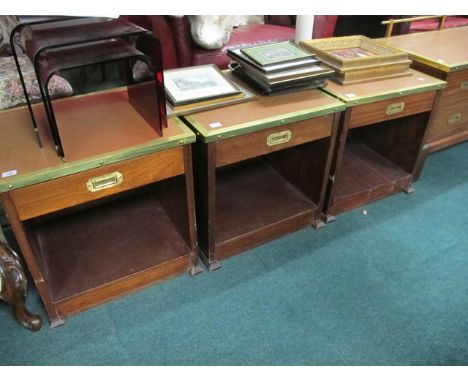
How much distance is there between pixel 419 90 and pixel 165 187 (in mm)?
945

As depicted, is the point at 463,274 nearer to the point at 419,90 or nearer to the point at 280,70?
the point at 419,90

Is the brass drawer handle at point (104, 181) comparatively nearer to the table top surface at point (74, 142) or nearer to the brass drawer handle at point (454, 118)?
the table top surface at point (74, 142)

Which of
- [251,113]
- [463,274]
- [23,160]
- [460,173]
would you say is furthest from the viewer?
[460,173]

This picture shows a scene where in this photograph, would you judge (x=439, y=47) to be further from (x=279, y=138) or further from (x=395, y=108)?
(x=279, y=138)

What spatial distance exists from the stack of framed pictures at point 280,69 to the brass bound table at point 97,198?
332 mm

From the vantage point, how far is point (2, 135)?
106cm

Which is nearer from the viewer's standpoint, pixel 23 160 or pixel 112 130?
pixel 23 160

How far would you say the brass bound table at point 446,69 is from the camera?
61.8 inches

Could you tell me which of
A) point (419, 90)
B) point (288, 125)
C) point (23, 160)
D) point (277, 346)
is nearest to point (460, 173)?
point (419, 90)

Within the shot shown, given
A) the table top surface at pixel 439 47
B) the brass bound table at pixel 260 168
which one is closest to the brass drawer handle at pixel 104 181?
the brass bound table at pixel 260 168

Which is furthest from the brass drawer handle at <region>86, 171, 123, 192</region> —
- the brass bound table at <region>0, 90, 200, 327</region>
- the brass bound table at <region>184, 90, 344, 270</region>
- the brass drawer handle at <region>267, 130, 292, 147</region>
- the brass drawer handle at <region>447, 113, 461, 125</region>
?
the brass drawer handle at <region>447, 113, 461, 125</region>

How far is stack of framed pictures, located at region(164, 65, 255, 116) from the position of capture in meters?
1.17

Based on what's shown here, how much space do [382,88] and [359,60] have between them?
0.40 ft

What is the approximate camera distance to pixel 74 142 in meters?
1.03
